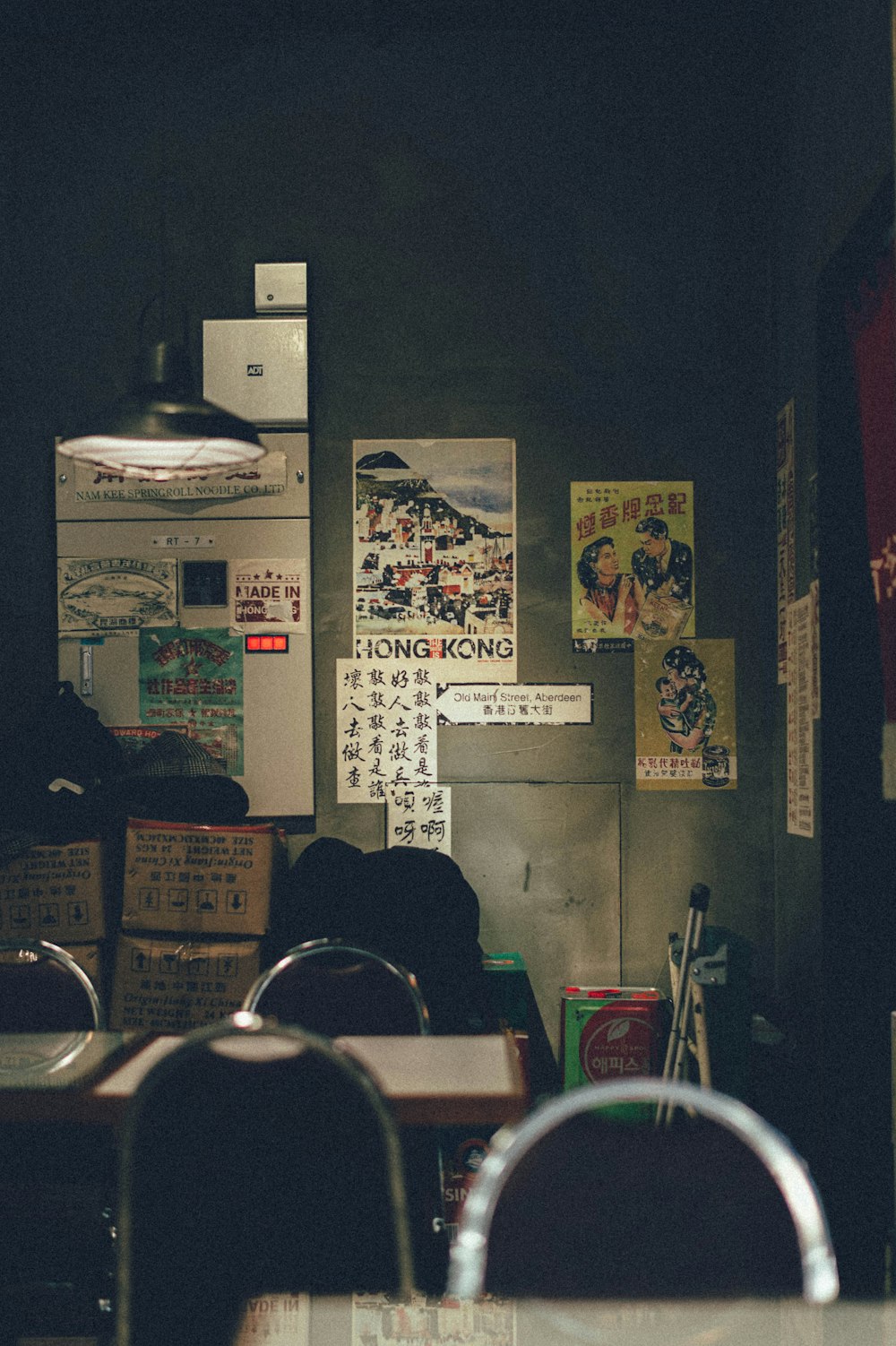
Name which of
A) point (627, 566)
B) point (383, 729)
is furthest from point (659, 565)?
point (383, 729)

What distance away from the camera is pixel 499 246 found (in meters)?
3.79

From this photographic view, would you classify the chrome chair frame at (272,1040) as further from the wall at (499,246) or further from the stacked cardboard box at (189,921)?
the wall at (499,246)

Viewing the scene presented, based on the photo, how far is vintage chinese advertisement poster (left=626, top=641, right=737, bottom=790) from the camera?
12.2 ft

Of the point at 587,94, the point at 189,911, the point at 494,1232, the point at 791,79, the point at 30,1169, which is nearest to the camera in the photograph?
the point at 494,1232

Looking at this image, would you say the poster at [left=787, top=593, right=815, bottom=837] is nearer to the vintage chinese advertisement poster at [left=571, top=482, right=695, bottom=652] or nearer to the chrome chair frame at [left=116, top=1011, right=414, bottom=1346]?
the vintage chinese advertisement poster at [left=571, top=482, right=695, bottom=652]

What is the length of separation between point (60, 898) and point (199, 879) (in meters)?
0.43

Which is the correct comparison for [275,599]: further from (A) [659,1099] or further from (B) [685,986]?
(A) [659,1099]

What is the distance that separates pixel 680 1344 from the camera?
44.8 inches

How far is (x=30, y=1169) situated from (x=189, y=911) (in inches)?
37.3

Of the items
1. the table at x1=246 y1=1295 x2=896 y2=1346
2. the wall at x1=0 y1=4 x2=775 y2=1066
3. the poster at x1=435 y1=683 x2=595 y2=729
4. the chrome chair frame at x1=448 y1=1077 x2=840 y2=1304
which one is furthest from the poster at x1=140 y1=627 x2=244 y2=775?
the table at x1=246 y1=1295 x2=896 y2=1346

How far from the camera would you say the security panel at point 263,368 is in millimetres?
3730

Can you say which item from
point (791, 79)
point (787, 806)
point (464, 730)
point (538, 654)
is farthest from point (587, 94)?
point (787, 806)

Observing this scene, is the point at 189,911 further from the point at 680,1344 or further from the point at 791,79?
the point at 791,79

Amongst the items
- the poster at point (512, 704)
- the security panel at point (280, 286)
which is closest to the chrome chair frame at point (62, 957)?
the poster at point (512, 704)
